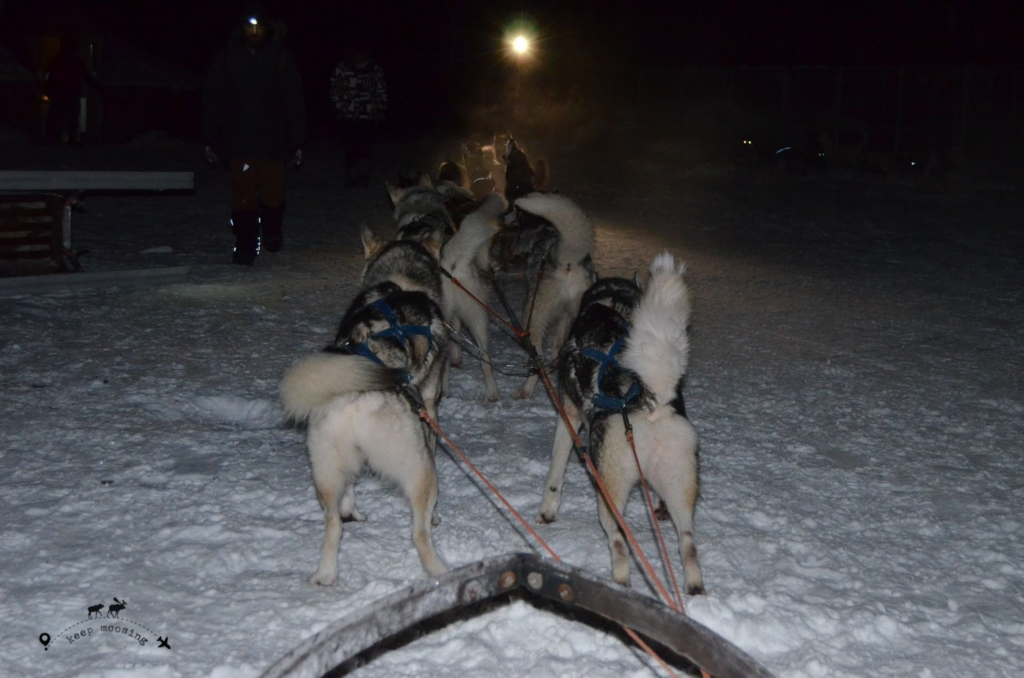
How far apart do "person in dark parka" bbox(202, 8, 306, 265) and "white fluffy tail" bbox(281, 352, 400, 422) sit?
16.4 feet

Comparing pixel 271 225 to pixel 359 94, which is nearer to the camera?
pixel 271 225

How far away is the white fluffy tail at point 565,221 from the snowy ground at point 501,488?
0.83m

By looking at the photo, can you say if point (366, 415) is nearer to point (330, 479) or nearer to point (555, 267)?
point (330, 479)

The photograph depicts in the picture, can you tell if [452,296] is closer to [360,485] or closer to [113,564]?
[360,485]

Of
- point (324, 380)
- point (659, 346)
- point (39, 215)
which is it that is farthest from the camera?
point (39, 215)

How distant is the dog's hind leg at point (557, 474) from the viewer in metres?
3.74

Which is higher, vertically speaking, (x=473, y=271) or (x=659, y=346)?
(x=473, y=271)

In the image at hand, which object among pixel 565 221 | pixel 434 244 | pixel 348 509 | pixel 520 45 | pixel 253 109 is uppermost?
Result: pixel 520 45

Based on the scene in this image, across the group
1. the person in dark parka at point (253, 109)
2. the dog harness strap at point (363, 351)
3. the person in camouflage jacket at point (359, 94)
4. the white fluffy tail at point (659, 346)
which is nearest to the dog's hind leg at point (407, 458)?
the dog harness strap at point (363, 351)

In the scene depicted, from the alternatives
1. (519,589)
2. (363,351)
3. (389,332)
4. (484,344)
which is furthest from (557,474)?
(519,589)

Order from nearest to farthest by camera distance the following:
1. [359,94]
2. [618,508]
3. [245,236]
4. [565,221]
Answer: [618,508] < [565,221] < [245,236] < [359,94]

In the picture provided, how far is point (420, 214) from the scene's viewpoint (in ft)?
20.4

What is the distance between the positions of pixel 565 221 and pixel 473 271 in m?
0.63

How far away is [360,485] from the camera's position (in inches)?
156
